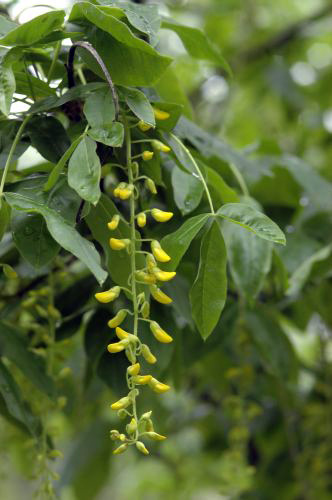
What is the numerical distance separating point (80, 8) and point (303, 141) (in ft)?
4.14

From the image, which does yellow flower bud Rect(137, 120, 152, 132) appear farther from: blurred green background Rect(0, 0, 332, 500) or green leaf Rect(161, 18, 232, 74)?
blurred green background Rect(0, 0, 332, 500)

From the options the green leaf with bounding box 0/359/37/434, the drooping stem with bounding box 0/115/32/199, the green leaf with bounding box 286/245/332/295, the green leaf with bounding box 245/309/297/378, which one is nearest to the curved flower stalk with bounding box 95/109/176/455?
the drooping stem with bounding box 0/115/32/199

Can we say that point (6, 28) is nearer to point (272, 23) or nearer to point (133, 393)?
point (133, 393)

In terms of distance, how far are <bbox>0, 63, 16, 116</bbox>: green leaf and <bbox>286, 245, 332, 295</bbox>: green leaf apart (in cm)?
45

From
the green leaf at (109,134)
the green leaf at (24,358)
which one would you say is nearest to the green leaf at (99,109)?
the green leaf at (109,134)

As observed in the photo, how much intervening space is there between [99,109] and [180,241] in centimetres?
14

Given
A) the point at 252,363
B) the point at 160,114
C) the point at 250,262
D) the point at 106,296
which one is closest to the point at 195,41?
the point at 160,114

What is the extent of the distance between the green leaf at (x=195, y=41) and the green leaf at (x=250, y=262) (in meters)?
0.21

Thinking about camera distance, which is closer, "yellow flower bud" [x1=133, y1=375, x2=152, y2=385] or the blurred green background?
"yellow flower bud" [x1=133, y1=375, x2=152, y2=385]

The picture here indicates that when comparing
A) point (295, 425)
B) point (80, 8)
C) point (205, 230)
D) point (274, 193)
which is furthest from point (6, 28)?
point (295, 425)

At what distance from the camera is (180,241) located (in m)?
0.68

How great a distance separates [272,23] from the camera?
234 cm

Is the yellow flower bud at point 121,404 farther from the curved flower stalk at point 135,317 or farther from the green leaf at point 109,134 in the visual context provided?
the green leaf at point 109,134

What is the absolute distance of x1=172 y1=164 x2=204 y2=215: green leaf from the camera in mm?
781
